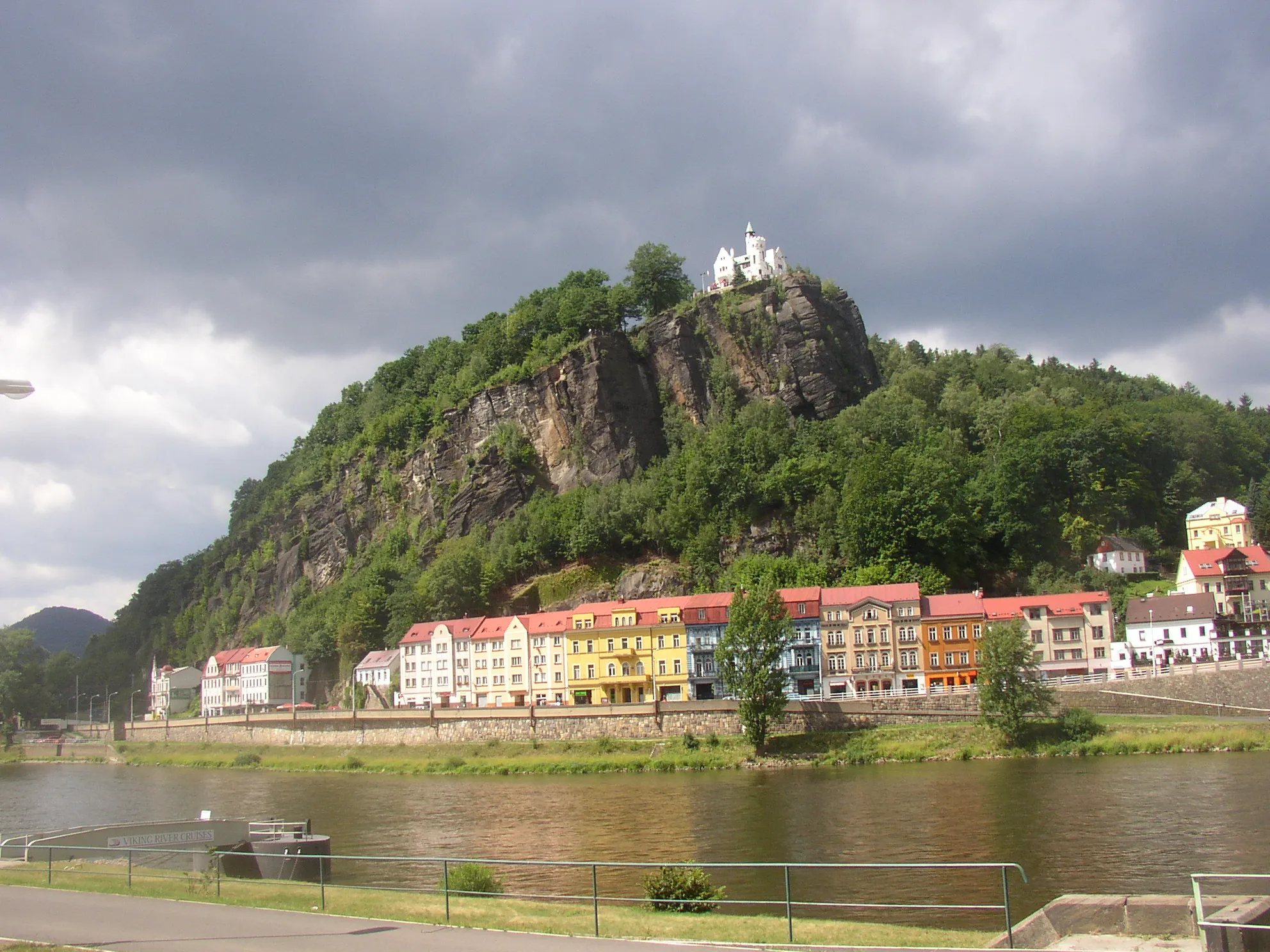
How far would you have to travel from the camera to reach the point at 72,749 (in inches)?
4412

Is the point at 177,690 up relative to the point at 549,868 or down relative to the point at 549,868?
down

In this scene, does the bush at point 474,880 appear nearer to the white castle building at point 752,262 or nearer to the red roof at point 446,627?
the red roof at point 446,627

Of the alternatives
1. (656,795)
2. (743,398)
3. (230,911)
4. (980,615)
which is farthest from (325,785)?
(743,398)

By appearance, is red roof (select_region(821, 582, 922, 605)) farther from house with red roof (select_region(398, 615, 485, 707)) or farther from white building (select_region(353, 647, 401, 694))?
white building (select_region(353, 647, 401, 694))

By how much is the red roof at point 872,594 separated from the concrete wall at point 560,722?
1239 cm

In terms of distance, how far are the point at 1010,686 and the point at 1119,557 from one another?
1533 inches

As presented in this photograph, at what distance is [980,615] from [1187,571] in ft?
75.1

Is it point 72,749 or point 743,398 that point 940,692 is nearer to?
point 743,398

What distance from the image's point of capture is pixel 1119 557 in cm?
9156

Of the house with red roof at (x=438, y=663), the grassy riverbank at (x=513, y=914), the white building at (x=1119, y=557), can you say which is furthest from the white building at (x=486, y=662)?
the grassy riverbank at (x=513, y=914)

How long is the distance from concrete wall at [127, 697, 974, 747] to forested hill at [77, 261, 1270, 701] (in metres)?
16.5

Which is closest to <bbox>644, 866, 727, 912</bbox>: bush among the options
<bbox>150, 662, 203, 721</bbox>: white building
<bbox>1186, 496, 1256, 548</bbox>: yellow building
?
<bbox>1186, 496, 1256, 548</bbox>: yellow building

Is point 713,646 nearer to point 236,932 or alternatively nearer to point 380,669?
point 380,669

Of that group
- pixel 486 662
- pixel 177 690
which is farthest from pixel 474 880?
pixel 177 690
